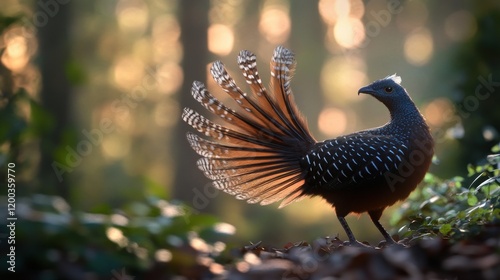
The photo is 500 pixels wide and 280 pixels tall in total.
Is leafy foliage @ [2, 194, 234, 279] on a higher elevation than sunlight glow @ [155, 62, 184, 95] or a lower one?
lower

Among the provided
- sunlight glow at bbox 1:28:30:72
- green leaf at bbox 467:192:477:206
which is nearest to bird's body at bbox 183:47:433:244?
green leaf at bbox 467:192:477:206

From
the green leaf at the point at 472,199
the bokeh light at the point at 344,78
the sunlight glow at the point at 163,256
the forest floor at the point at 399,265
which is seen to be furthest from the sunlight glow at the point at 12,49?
the bokeh light at the point at 344,78

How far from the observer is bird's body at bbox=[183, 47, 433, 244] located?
5.64 m

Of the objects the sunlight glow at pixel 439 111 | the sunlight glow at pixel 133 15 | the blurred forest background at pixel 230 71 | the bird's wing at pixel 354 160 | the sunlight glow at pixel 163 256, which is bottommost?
the sunlight glow at pixel 163 256

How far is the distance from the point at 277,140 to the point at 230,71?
62.2 ft

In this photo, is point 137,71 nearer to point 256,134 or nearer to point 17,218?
point 256,134

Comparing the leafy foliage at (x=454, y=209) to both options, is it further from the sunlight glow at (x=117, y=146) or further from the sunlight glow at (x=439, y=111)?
the sunlight glow at (x=117, y=146)

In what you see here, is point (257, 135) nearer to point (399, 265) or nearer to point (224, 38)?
point (399, 265)

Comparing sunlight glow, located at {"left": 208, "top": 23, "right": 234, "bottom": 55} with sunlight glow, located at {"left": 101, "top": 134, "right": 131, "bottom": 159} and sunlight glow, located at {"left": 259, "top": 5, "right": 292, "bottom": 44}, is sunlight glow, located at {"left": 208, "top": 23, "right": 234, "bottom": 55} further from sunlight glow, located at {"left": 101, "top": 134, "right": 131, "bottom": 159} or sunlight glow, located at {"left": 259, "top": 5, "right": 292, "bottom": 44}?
sunlight glow, located at {"left": 101, "top": 134, "right": 131, "bottom": 159}

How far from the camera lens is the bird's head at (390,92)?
232 inches

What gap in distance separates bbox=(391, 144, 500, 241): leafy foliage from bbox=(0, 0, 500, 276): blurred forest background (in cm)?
145

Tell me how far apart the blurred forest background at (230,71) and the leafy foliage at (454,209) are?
1449mm

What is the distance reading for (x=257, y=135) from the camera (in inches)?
240

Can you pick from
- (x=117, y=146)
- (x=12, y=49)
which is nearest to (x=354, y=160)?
(x=12, y=49)
